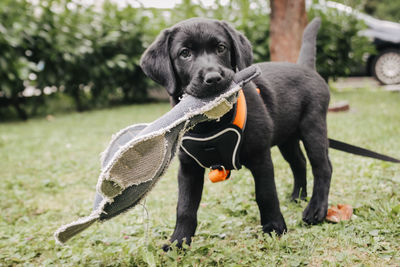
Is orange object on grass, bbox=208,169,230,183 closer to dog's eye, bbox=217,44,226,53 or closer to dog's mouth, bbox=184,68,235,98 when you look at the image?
dog's mouth, bbox=184,68,235,98

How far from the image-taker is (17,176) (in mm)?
4809

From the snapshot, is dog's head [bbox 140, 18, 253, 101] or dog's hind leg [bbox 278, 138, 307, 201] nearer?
dog's head [bbox 140, 18, 253, 101]

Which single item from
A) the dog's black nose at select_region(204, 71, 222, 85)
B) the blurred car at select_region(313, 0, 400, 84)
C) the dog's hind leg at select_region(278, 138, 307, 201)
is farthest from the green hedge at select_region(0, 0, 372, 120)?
the dog's black nose at select_region(204, 71, 222, 85)

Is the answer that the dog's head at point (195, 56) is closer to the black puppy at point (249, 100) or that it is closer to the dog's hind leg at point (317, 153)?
the black puppy at point (249, 100)

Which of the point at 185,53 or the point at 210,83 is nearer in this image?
the point at 210,83

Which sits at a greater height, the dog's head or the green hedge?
the dog's head

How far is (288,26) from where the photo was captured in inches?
300

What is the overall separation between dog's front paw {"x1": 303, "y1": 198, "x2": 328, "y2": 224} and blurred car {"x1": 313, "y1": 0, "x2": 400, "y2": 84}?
9080mm

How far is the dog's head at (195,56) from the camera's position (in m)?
2.29

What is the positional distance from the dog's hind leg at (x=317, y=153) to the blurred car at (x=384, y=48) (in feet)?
28.8

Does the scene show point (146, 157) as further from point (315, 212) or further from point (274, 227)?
point (315, 212)

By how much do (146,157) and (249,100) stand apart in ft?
2.69

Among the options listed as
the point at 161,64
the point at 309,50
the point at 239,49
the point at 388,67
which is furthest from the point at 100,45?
the point at 239,49

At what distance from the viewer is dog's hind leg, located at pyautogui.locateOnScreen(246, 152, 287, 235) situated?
2584mm
